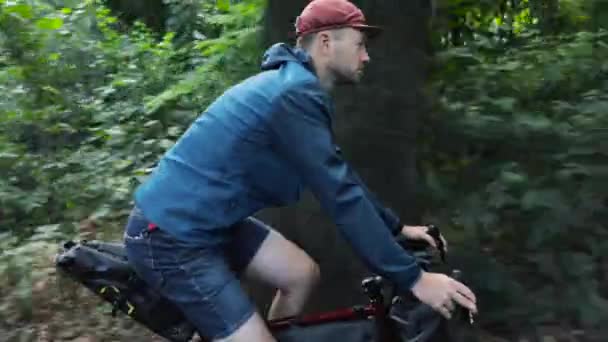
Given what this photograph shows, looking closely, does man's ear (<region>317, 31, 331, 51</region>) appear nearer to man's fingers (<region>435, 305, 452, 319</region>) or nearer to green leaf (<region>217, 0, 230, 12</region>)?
man's fingers (<region>435, 305, 452, 319</region>)

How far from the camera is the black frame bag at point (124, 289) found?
3.26 m

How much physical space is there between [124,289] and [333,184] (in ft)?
3.29

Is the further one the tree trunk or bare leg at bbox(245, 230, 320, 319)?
the tree trunk

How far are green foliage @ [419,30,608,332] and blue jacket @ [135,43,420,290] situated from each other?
1447 millimetres

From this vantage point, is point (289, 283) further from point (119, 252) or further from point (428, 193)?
point (428, 193)

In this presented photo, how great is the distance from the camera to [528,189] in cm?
419

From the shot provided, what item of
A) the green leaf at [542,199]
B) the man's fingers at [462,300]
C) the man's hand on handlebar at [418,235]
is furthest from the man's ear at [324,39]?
the green leaf at [542,199]

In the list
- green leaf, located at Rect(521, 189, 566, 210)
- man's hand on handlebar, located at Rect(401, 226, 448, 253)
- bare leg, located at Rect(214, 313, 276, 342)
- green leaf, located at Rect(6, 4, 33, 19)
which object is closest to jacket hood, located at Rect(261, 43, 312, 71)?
man's hand on handlebar, located at Rect(401, 226, 448, 253)

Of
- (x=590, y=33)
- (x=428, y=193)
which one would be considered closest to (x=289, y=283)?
(x=428, y=193)

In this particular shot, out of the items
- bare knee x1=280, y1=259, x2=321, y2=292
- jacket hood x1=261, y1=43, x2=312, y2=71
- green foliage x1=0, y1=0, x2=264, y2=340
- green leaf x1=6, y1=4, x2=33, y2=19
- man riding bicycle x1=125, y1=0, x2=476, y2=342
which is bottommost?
green foliage x1=0, y1=0, x2=264, y2=340

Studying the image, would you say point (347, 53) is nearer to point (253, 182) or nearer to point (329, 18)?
point (329, 18)

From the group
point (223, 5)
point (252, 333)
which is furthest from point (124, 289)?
point (223, 5)

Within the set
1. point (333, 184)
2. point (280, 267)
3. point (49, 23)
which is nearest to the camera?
point (333, 184)

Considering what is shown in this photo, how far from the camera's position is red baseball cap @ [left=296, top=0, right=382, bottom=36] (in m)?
3.07
